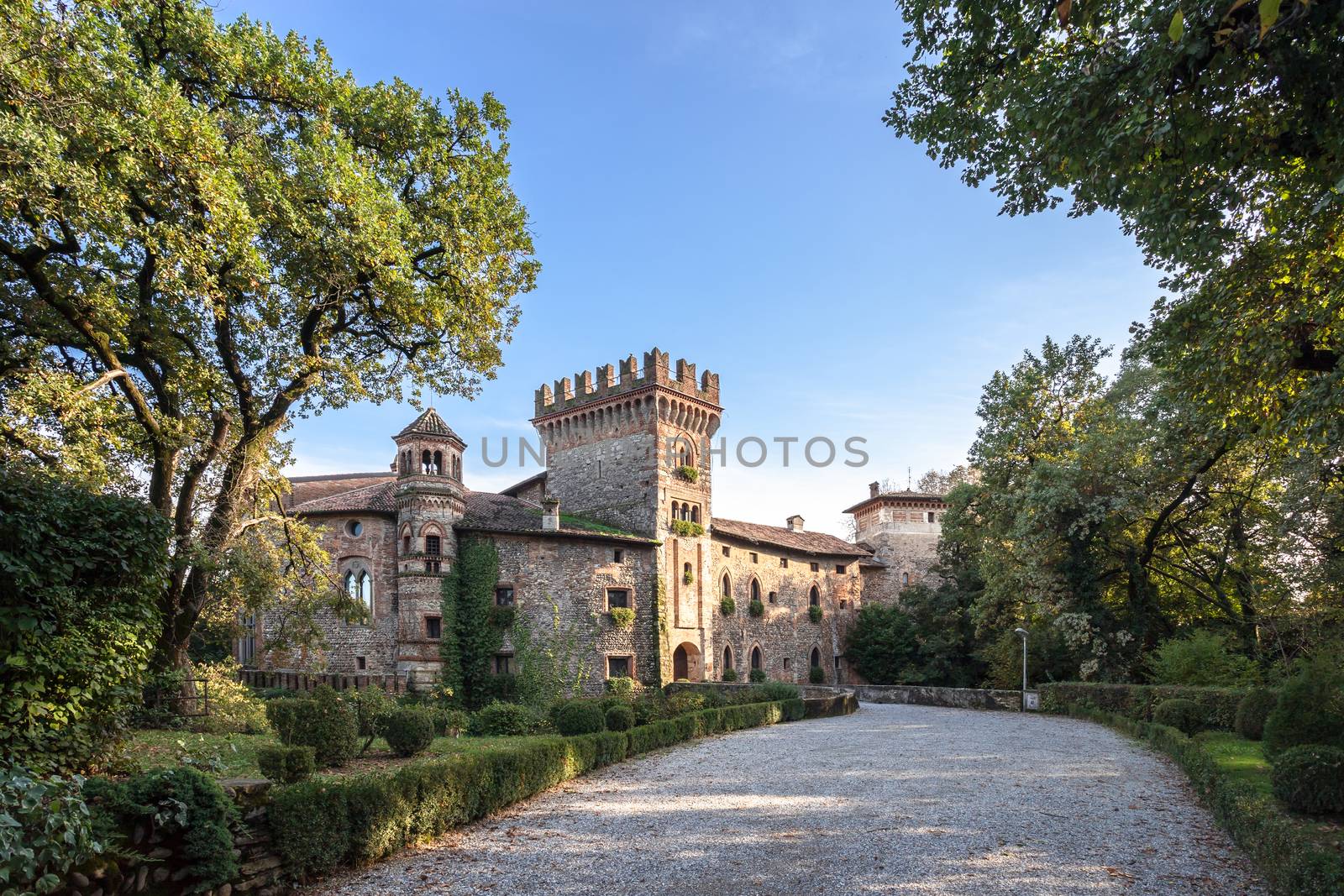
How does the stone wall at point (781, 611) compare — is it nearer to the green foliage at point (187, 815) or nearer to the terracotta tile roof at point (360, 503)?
the terracotta tile roof at point (360, 503)

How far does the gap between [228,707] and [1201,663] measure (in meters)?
24.7

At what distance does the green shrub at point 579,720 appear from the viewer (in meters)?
17.0

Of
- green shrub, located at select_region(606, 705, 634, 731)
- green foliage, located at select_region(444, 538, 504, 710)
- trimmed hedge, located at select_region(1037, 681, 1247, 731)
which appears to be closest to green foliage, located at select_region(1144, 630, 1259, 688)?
trimmed hedge, located at select_region(1037, 681, 1247, 731)

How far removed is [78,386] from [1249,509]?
1204 inches

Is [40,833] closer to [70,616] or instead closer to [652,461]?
[70,616]

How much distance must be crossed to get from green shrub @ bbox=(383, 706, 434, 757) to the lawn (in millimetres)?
267

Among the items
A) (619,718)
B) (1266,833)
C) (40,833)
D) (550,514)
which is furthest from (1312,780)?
(550,514)

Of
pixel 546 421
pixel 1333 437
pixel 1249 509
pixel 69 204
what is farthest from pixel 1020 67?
pixel 546 421

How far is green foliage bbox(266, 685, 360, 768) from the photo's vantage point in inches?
487

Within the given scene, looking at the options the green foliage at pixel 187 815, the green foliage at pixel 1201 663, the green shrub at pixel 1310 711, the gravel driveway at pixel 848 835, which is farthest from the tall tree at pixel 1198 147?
the green foliage at pixel 1201 663

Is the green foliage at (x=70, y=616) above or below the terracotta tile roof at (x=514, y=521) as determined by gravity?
below

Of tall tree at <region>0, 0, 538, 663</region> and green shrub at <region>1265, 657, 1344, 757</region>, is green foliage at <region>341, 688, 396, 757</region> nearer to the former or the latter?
tall tree at <region>0, 0, 538, 663</region>

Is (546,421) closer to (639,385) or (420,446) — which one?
(639,385)

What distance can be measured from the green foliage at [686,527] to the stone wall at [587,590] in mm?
1780
